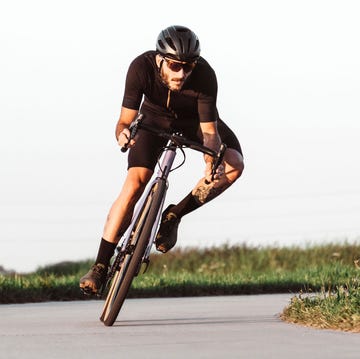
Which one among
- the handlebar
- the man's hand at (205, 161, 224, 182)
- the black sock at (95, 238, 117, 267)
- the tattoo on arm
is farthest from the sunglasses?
the black sock at (95, 238, 117, 267)

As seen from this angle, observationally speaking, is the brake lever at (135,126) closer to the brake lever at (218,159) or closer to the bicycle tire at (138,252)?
the bicycle tire at (138,252)

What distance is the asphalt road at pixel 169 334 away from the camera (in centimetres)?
816

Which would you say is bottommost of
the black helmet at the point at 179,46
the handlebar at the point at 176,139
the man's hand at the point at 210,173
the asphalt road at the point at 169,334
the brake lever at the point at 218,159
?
the asphalt road at the point at 169,334

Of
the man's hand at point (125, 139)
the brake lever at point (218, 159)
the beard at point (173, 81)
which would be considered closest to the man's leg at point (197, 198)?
the brake lever at point (218, 159)

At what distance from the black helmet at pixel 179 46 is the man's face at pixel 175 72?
0.37 feet

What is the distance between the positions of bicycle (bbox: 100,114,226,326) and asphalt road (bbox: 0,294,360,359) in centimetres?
31

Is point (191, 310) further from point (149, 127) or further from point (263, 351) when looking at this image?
point (263, 351)

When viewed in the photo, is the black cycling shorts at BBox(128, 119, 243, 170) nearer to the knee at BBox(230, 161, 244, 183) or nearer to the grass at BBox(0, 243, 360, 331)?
the knee at BBox(230, 161, 244, 183)

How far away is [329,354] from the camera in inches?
311

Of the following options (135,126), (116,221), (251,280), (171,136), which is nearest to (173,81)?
(171,136)

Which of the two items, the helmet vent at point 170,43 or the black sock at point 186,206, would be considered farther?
the black sock at point 186,206

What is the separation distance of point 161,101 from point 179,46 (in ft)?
2.23

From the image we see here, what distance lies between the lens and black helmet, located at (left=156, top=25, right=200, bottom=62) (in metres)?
9.55

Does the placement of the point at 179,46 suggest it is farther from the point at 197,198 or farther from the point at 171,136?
the point at 197,198
